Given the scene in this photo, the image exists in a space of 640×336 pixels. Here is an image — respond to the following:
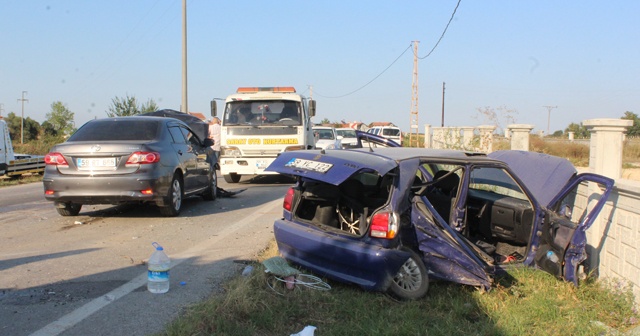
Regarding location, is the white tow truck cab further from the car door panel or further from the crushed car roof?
the car door panel

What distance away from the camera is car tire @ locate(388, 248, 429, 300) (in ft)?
15.0

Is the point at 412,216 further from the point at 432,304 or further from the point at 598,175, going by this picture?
the point at 598,175

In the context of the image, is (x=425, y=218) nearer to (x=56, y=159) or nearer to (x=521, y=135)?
(x=56, y=159)

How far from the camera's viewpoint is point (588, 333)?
13.6 ft

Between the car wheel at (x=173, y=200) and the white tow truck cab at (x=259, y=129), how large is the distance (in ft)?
14.9

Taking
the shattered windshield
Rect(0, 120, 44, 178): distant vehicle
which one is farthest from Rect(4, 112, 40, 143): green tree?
the shattered windshield

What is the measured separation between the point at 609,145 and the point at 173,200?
6084 mm

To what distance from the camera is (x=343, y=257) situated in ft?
14.9

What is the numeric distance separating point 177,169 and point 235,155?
4913 mm

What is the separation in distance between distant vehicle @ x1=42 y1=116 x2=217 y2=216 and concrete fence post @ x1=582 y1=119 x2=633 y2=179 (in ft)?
18.7

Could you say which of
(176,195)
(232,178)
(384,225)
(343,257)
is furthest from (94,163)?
(232,178)

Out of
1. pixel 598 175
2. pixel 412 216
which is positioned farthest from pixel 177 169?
pixel 598 175

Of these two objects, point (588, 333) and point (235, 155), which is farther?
point (235, 155)

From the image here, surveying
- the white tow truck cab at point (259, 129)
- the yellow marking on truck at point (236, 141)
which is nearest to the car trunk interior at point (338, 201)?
the white tow truck cab at point (259, 129)
